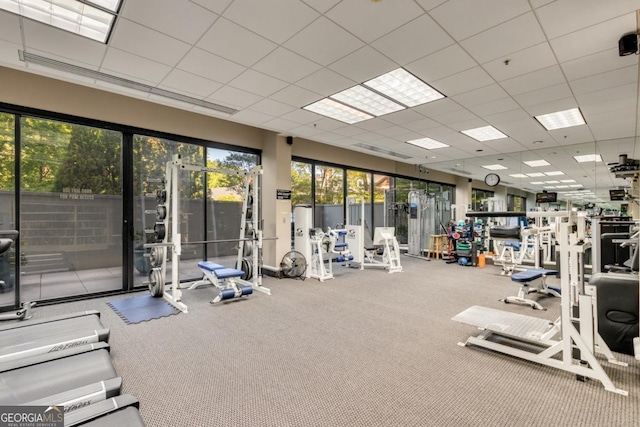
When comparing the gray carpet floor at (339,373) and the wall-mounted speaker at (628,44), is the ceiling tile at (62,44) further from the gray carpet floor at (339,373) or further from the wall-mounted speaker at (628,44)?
the wall-mounted speaker at (628,44)

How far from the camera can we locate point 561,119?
5.21 meters

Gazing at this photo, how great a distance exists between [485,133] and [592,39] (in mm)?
3473

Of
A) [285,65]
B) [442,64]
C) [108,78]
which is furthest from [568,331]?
[108,78]

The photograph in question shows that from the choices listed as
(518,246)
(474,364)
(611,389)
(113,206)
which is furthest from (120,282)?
(518,246)

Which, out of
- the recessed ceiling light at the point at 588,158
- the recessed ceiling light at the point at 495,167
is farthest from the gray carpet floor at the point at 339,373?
the recessed ceiling light at the point at 495,167

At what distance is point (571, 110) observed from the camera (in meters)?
4.75

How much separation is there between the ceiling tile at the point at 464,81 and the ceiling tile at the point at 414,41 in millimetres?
733

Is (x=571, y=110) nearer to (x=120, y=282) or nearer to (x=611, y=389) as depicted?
(x=611, y=389)

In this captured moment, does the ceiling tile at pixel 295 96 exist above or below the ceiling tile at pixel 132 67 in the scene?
below

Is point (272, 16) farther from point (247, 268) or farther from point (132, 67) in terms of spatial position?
point (247, 268)

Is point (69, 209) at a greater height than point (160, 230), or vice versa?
point (69, 209)

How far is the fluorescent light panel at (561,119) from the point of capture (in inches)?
192

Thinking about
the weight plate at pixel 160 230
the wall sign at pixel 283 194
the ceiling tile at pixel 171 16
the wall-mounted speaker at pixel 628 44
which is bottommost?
the weight plate at pixel 160 230

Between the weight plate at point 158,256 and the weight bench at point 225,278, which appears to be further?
the weight plate at point 158,256
